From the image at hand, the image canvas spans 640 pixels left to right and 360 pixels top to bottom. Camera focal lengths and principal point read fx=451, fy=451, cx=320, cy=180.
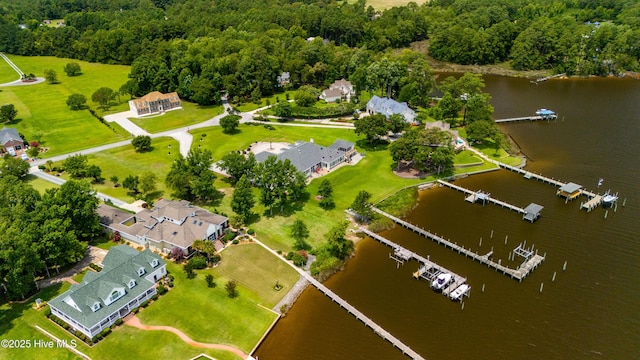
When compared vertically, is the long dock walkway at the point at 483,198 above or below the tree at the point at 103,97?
below

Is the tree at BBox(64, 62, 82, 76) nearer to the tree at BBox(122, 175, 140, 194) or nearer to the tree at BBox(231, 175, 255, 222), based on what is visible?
the tree at BBox(122, 175, 140, 194)

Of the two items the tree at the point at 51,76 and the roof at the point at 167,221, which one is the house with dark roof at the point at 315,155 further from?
the tree at the point at 51,76

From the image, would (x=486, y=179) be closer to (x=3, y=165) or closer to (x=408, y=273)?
(x=408, y=273)

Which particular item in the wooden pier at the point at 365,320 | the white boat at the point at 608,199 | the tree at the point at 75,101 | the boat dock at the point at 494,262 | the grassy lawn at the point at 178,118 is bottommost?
the wooden pier at the point at 365,320

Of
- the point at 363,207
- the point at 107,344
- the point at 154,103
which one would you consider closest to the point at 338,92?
the point at 154,103

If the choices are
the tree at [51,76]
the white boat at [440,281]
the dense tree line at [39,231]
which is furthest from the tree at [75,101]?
the white boat at [440,281]
